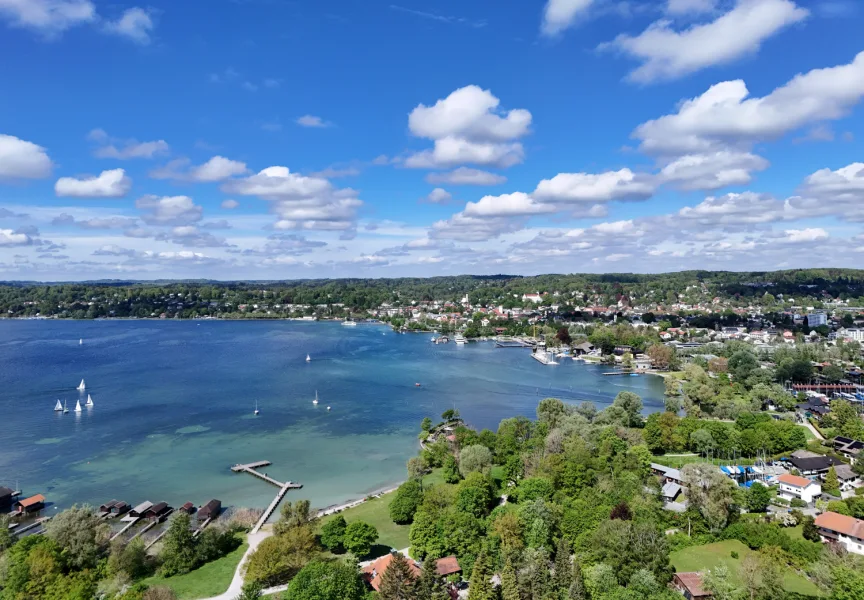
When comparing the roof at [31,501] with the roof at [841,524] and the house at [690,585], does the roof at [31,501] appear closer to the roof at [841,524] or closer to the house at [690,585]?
the house at [690,585]

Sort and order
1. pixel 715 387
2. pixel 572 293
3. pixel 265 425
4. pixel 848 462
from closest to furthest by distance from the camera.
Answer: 1. pixel 848 462
2. pixel 265 425
3. pixel 715 387
4. pixel 572 293

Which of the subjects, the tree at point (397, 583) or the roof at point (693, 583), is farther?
the roof at point (693, 583)

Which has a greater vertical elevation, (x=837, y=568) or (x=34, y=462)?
(x=837, y=568)

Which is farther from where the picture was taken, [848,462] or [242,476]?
[242,476]

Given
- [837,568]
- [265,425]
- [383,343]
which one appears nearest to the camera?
[837,568]

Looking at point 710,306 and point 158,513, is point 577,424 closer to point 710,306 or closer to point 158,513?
point 158,513

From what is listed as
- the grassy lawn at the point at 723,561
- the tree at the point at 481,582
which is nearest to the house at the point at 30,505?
the tree at the point at 481,582

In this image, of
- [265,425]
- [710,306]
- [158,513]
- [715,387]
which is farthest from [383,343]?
[710,306]

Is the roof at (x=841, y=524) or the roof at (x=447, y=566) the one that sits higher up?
the roof at (x=841, y=524)
